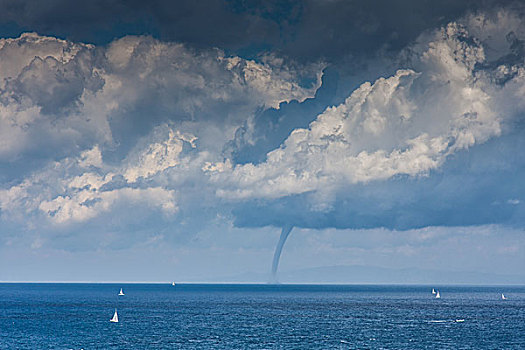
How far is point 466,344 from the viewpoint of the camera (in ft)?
471

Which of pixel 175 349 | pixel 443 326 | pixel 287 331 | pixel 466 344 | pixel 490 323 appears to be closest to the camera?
pixel 175 349

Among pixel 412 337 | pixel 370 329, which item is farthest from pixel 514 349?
pixel 370 329

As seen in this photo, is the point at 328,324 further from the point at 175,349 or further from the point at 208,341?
the point at 175,349

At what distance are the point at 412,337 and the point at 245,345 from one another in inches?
1598

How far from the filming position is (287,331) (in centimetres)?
16712

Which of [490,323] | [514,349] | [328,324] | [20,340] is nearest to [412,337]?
[514,349]

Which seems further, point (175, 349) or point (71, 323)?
point (71, 323)

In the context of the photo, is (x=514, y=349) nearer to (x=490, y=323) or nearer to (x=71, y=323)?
(x=490, y=323)

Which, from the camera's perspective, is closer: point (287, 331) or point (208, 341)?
point (208, 341)

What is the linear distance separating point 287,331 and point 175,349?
42.3 m

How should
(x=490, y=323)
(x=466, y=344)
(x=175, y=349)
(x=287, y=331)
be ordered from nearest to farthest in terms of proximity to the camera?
(x=175, y=349)
(x=466, y=344)
(x=287, y=331)
(x=490, y=323)

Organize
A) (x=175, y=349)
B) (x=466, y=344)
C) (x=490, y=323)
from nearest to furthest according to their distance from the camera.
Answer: (x=175, y=349) → (x=466, y=344) → (x=490, y=323)

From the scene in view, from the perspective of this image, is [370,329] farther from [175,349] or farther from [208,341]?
[175,349]

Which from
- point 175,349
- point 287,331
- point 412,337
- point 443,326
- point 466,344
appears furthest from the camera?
point 443,326
